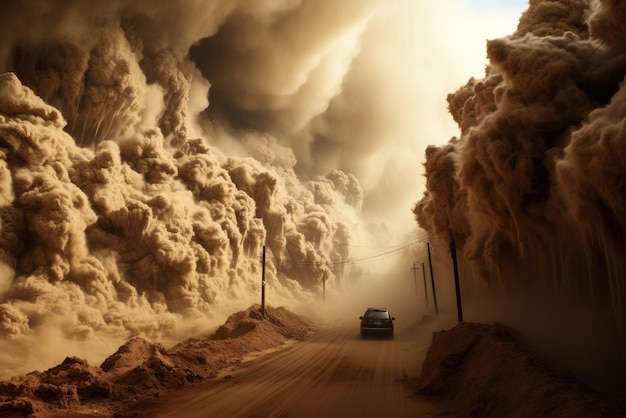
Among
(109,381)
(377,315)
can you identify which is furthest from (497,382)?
(377,315)

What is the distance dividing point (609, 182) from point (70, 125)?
3115 centimetres

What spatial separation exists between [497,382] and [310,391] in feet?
14.4

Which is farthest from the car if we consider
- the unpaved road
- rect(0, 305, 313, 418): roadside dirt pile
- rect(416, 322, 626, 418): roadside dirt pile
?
rect(416, 322, 626, 418): roadside dirt pile

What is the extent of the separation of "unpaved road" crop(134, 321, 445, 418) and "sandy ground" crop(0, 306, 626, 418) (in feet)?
0.09

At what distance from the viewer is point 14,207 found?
19.3 metres

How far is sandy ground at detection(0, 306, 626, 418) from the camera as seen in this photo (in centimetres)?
609

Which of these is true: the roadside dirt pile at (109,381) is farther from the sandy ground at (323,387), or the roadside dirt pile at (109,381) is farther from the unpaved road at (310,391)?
the unpaved road at (310,391)

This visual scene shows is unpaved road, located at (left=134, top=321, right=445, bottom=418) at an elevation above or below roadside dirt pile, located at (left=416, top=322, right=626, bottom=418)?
below

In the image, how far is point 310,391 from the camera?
8906 millimetres

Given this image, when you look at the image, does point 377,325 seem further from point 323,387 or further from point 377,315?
point 323,387

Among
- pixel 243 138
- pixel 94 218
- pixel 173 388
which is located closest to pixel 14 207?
pixel 94 218

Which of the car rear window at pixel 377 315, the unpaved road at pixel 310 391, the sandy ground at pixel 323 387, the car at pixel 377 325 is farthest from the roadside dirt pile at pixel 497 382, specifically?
the car rear window at pixel 377 315

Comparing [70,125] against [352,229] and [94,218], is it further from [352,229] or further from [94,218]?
[352,229]

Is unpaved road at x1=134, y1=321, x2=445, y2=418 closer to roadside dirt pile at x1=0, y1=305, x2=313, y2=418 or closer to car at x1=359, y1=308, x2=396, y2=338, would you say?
roadside dirt pile at x1=0, y1=305, x2=313, y2=418
